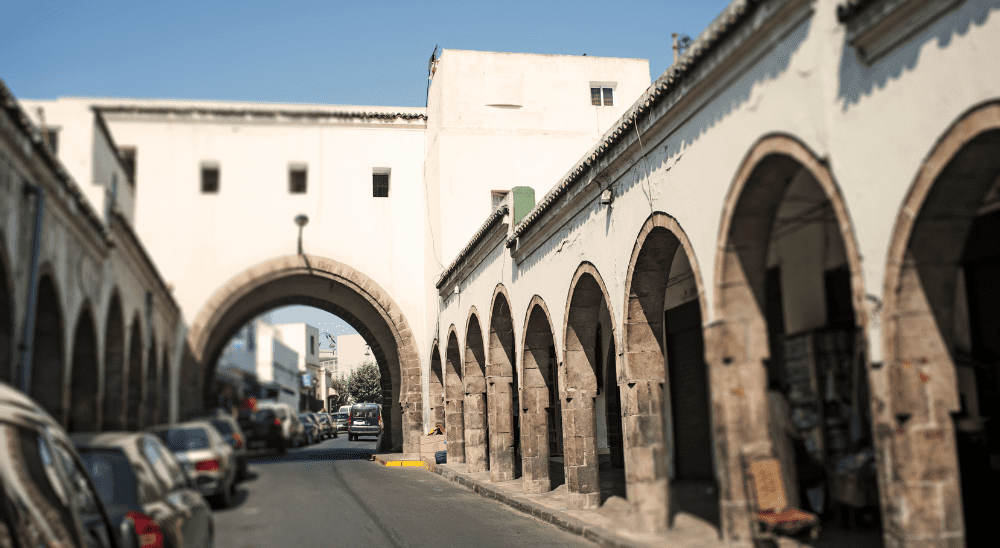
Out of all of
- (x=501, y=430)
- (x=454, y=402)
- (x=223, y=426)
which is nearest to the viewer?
(x=223, y=426)

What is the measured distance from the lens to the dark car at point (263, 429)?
179cm

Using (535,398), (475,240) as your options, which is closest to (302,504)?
(535,398)

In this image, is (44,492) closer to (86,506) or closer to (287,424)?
(86,506)

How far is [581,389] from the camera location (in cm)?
1384

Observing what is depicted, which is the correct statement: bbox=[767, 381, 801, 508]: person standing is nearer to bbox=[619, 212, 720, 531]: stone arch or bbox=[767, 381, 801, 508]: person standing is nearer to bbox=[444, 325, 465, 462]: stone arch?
bbox=[619, 212, 720, 531]: stone arch

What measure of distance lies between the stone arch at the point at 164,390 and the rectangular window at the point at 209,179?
388mm

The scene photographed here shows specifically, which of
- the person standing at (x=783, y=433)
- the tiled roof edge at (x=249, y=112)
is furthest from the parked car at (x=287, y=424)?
the person standing at (x=783, y=433)

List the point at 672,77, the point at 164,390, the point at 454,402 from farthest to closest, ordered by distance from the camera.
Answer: the point at 454,402 → the point at 672,77 → the point at 164,390

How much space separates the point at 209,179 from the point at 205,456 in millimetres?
629

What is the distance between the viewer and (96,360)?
1.43 meters

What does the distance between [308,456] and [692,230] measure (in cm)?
817

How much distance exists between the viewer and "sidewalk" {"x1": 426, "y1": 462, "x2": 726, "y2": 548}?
9961 mm

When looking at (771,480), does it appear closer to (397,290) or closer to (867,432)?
(867,432)

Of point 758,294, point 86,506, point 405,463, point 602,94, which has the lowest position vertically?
point 405,463
